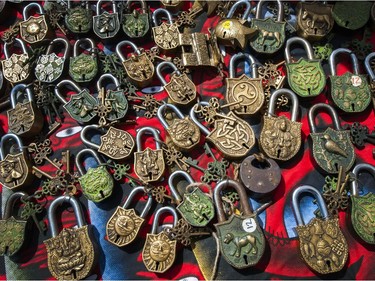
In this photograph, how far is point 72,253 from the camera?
2.45 meters

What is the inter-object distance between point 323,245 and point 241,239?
1.75ft

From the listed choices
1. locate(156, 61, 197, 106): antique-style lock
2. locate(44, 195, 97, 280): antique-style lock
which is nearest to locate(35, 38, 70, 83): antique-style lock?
locate(156, 61, 197, 106): antique-style lock

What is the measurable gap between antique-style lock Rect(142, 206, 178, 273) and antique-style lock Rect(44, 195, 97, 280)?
370 mm

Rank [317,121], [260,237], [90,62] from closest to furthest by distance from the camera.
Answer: [260,237] < [317,121] < [90,62]

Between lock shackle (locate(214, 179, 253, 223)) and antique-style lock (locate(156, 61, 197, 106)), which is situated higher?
antique-style lock (locate(156, 61, 197, 106))

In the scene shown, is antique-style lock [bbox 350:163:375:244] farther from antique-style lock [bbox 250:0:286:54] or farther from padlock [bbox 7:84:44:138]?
padlock [bbox 7:84:44:138]

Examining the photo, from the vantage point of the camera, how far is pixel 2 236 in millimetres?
2602

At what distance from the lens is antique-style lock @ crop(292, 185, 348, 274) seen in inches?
90.6

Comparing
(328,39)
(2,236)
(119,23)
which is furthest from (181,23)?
(2,236)

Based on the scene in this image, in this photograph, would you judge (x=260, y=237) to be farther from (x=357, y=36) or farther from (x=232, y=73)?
(x=357, y=36)

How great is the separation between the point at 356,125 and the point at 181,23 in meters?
1.92

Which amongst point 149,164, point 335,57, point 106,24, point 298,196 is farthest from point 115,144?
point 335,57

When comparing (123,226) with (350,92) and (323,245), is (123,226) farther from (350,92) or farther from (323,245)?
(350,92)

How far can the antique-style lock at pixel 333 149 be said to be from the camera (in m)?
2.67
